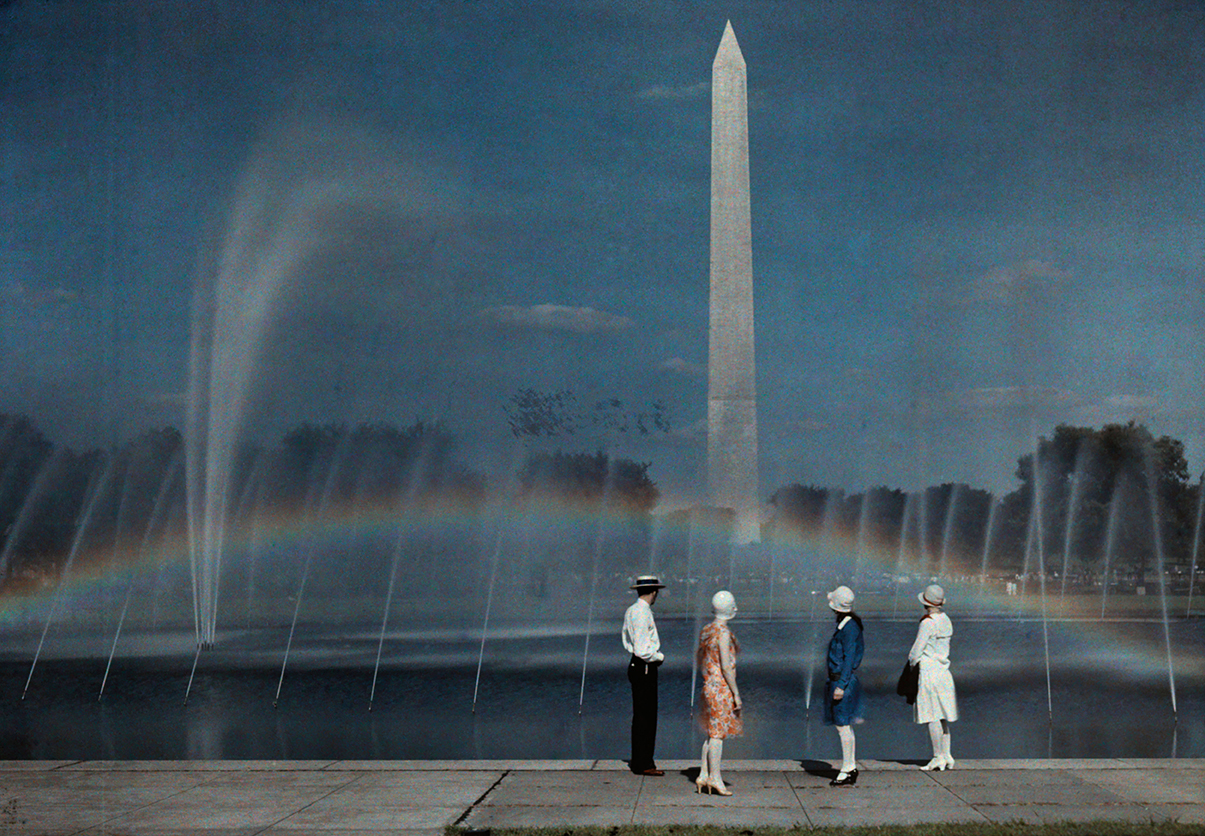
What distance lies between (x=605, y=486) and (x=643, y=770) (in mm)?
59544

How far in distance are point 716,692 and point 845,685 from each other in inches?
42.7

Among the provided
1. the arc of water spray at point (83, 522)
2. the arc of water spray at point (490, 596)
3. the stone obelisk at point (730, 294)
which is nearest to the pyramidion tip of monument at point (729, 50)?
the stone obelisk at point (730, 294)

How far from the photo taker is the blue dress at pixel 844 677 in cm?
1048

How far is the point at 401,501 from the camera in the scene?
222 feet

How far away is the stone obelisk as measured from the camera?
45.4 m

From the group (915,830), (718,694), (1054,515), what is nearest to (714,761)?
(718,694)

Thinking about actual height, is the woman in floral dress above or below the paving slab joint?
above

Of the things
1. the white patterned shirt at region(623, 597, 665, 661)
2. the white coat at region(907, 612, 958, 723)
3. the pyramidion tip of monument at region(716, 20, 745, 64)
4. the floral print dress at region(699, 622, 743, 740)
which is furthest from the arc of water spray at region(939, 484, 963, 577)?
the floral print dress at region(699, 622, 743, 740)

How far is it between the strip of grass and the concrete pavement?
24 cm

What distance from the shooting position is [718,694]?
33.4 ft

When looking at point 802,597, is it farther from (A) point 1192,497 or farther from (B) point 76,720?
(B) point 76,720

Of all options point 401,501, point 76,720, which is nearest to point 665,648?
point 76,720

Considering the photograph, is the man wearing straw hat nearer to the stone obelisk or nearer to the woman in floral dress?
the woman in floral dress

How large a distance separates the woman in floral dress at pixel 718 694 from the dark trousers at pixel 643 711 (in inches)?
29.0
